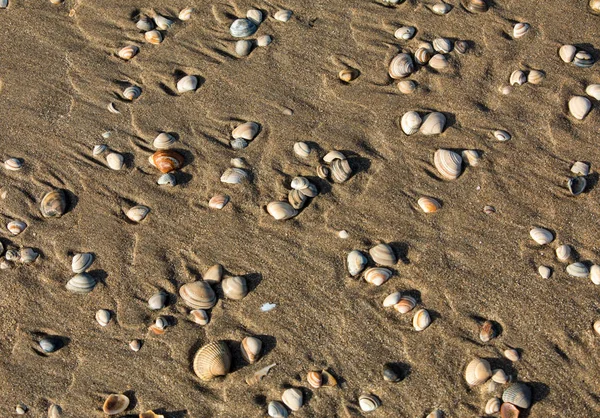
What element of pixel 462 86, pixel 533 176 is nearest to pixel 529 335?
pixel 533 176

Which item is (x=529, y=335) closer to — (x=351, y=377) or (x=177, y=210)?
(x=351, y=377)

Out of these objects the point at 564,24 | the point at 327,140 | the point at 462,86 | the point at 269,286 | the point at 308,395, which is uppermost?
the point at 564,24

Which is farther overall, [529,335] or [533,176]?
[533,176]

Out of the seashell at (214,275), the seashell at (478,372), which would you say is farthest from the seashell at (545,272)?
the seashell at (214,275)

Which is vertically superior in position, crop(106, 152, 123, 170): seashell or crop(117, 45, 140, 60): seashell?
crop(117, 45, 140, 60): seashell

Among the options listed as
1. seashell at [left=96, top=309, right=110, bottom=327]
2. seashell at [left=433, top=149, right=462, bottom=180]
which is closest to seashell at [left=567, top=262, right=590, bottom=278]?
seashell at [left=433, top=149, right=462, bottom=180]

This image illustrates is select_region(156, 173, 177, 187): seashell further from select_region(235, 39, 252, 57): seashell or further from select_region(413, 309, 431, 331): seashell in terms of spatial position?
select_region(413, 309, 431, 331): seashell
